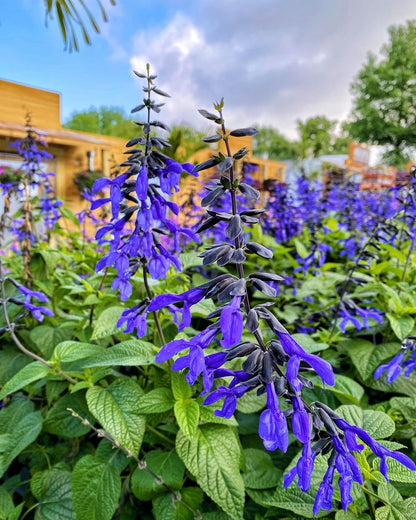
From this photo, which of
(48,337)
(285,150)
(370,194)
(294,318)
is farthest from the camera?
(285,150)

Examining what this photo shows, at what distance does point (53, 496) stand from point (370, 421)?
3.12ft

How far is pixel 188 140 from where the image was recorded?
48.2 feet

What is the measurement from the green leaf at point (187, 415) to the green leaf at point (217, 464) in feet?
0.13

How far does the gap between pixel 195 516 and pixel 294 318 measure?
3.42 ft

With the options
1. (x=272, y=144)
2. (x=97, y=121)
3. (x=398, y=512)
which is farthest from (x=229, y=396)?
(x=272, y=144)

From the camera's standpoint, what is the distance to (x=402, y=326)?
146 cm

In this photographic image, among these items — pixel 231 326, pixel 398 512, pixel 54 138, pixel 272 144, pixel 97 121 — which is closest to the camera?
pixel 231 326

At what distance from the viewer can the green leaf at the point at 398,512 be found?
0.84 meters

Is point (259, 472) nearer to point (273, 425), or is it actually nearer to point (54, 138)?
point (273, 425)

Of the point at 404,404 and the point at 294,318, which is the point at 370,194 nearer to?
the point at 294,318

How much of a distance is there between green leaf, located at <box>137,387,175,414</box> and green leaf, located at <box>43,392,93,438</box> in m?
0.28

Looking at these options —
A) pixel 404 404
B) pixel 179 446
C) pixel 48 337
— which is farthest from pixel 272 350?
pixel 48 337

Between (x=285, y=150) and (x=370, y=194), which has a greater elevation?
(x=285, y=150)

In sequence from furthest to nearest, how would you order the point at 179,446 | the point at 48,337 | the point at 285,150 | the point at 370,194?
the point at 285,150 < the point at 370,194 < the point at 48,337 < the point at 179,446
